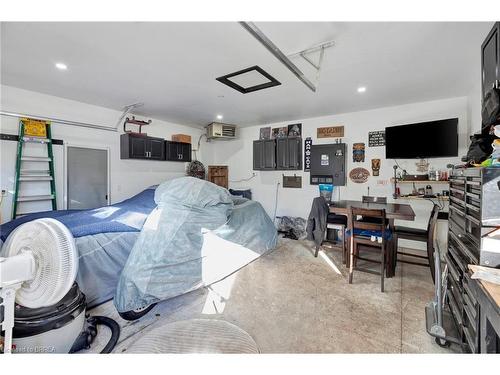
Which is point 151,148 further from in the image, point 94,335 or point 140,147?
point 94,335

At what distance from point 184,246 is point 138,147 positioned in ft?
8.38

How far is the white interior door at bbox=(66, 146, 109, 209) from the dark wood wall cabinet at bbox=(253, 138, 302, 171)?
2.97 meters

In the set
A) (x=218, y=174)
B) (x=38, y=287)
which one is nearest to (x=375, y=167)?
(x=218, y=174)

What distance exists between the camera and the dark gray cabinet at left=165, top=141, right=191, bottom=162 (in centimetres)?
461

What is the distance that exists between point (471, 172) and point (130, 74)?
326 centimetres

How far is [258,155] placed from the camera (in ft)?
16.6

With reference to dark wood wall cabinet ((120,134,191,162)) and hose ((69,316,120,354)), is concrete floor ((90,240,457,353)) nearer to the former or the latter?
hose ((69,316,120,354))

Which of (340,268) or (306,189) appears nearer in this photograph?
(340,268)

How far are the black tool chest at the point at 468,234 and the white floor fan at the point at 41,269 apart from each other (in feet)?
7.63

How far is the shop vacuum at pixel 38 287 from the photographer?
4.27 feet

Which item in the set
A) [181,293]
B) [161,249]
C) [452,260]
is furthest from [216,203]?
[452,260]
